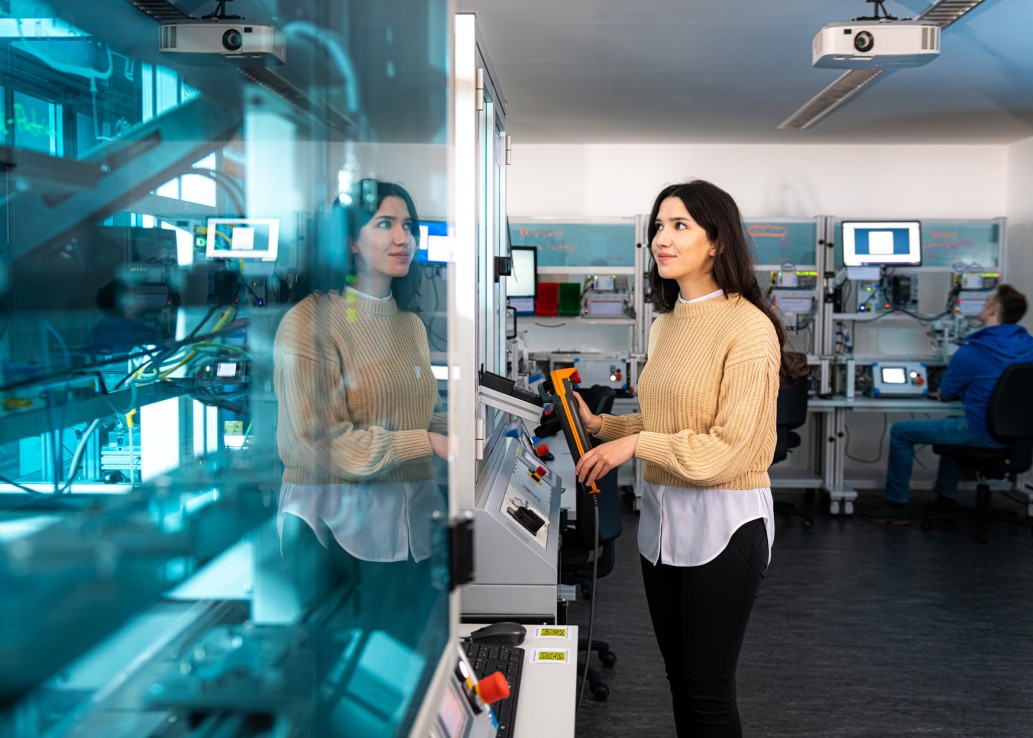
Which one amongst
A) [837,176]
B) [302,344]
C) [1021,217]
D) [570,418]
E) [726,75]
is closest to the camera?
[302,344]

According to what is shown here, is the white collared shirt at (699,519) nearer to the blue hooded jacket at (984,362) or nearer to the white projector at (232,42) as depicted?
the white projector at (232,42)

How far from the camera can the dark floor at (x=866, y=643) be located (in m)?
2.73

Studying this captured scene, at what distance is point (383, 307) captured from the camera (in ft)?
2.40

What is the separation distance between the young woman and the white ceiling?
203 cm

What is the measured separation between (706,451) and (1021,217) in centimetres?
581

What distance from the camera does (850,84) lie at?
421cm

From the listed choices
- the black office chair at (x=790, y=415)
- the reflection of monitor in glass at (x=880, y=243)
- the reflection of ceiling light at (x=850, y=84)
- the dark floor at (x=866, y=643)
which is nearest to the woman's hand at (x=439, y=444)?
the dark floor at (x=866, y=643)

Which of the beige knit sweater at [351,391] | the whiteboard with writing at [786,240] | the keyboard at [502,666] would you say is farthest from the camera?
the whiteboard with writing at [786,240]

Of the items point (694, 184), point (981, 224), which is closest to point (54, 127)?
point (694, 184)

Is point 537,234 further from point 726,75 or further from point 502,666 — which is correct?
point 502,666

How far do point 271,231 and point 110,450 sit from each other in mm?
3297

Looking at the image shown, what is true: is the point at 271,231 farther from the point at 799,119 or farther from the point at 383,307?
the point at 799,119

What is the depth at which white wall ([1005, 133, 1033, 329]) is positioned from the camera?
6.00 metres

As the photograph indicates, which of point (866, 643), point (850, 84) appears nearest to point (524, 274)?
point (850, 84)
